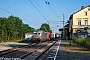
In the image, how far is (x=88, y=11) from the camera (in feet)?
239

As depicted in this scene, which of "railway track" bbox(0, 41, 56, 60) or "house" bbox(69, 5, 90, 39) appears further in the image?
"house" bbox(69, 5, 90, 39)

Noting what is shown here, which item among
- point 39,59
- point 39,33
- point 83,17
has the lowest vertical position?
point 39,59

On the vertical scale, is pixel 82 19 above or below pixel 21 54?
above

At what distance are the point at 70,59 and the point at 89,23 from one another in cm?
5819

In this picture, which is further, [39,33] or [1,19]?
[1,19]

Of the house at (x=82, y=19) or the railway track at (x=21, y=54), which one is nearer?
the railway track at (x=21, y=54)

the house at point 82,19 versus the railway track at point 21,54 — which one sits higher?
the house at point 82,19

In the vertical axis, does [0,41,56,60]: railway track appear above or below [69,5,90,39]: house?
below

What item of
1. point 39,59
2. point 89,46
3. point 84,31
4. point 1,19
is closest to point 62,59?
point 39,59

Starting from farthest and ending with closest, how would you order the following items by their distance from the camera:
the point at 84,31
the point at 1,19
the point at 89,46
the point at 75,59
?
the point at 1,19, the point at 84,31, the point at 89,46, the point at 75,59

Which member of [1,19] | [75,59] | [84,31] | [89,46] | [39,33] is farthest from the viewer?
[1,19]

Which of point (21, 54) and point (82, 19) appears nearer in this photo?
point (21, 54)

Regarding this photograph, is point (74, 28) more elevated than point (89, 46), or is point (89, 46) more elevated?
point (74, 28)

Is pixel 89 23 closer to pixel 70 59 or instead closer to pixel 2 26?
pixel 2 26
